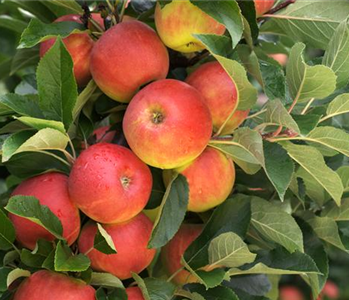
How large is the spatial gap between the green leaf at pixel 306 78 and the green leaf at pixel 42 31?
0.30 metres

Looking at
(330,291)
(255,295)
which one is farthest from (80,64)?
(330,291)

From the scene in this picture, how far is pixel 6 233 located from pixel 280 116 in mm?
388

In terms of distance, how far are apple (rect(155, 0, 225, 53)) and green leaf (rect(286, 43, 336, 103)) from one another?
113mm

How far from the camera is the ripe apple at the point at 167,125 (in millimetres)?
798

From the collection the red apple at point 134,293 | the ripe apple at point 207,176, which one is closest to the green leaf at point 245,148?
the ripe apple at point 207,176

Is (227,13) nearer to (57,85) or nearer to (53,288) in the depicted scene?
(57,85)

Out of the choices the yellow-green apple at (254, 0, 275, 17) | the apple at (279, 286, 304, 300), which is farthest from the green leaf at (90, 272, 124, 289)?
the apple at (279, 286, 304, 300)

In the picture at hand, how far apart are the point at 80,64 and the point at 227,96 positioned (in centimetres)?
23

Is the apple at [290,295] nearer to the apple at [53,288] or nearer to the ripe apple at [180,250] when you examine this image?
the ripe apple at [180,250]

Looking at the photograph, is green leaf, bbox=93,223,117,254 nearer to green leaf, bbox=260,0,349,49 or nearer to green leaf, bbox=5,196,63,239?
green leaf, bbox=5,196,63,239

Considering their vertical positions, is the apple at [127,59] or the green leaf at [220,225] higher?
the apple at [127,59]

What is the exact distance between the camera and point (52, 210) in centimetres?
82

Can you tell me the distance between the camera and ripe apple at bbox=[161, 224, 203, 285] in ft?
3.02

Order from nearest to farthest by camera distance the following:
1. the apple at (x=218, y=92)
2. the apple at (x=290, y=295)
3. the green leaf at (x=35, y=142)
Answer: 1. the green leaf at (x=35, y=142)
2. the apple at (x=218, y=92)
3. the apple at (x=290, y=295)
